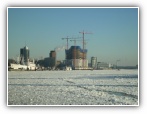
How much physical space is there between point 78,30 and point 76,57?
17.4 inches

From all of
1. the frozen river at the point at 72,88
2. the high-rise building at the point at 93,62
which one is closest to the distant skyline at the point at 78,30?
the high-rise building at the point at 93,62

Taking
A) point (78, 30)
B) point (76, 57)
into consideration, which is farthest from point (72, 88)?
point (78, 30)

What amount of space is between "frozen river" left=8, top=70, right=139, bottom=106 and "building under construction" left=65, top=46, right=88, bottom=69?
0.10 metres

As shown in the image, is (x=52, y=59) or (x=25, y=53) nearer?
(x=25, y=53)

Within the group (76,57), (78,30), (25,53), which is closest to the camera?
(25,53)

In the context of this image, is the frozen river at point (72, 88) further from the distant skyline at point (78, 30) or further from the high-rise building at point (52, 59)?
the distant skyline at point (78, 30)

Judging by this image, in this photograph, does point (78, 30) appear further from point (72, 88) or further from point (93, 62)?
point (72, 88)

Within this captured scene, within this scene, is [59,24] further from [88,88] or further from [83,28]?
[88,88]

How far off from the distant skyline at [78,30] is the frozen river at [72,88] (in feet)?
0.96

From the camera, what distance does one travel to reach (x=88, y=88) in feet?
17.3

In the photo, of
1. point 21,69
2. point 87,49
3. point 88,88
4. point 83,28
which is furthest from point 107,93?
point 21,69

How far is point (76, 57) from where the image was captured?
17.7ft

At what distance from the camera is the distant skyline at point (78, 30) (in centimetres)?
514

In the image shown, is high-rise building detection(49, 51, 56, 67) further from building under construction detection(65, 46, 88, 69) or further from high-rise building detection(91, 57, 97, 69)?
high-rise building detection(91, 57, 97, 69)
